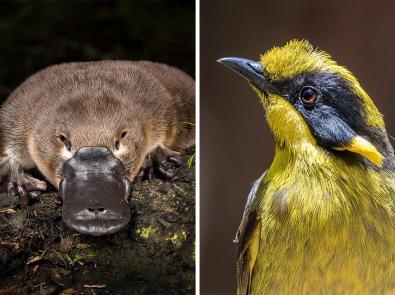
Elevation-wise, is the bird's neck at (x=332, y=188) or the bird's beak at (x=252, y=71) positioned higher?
the bird's beak at (x=252, y=71)

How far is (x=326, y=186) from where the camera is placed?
2494mm

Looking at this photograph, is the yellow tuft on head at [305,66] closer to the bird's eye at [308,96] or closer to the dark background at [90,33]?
the bird's eye at [308,96]

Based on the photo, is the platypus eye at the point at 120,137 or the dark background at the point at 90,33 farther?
the dark background at the point at 90,33

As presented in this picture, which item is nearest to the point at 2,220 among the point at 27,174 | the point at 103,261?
the point at 27,174

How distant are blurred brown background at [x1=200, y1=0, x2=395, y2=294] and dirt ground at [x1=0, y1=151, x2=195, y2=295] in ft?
0.37

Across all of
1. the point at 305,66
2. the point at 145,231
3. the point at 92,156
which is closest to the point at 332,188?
the point at 305,66

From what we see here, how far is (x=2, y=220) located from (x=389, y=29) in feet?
5.50

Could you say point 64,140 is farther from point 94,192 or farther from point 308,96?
point 308,96

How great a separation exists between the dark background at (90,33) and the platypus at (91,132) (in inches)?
5.7

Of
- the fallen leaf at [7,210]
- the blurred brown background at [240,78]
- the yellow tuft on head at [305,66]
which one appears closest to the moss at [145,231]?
the blurred brown background at [240,78]

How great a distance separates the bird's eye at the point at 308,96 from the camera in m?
2.47

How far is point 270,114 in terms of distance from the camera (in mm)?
2545

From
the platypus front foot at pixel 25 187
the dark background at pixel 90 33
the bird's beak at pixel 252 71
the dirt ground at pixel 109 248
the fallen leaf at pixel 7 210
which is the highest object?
the dark background at pixel 90 33

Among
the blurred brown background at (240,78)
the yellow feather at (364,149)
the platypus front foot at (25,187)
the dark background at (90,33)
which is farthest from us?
the dark background at (90,33)
